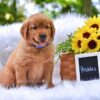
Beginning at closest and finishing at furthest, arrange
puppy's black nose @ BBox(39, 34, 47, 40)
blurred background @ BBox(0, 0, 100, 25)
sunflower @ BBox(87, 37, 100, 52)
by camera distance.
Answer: puppy's black nose @ BBox(39, 34, 47, 40) < sunflower @ BBox(87, 37, 100, 52) < blurred background @ BBox(0, 0, 100, 25)

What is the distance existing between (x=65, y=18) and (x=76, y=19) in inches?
2.7

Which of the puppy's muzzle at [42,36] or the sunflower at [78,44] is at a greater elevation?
the puppy's muzzle at [42,36]

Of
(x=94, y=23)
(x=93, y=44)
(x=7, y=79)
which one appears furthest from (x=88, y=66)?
(x=7, y=79)

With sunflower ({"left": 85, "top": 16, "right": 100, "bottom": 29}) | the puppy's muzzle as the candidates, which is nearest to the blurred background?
sunflower ({"left": 85, "top": 16, "right": 100, "bottom": 29})

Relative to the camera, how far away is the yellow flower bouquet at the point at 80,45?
5.87 ft

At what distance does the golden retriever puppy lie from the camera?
5.57 feet

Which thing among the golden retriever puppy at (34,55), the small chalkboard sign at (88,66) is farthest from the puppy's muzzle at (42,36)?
the small chalkboard sign at (88,66)

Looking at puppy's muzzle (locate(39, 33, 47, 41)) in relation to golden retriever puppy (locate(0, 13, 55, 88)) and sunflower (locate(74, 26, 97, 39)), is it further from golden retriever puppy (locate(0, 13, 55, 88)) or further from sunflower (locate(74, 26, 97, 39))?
sunflower (locate(74, 26, 97, 39))

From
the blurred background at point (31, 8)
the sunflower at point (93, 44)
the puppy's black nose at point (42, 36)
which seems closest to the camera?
the puppy's black nose at point (42, 36)

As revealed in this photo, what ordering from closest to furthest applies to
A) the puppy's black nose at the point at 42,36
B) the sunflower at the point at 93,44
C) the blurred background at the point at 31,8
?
the puppy's black nose at the point at 42,36
the sunflower at the point at 93,44
the blurred background at the point at 31,8

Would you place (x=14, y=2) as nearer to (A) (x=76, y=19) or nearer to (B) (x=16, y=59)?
(A) (x=76, y=19)

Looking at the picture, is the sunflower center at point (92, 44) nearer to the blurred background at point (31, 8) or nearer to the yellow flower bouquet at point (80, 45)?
the yellow flower bouquet at point (80, 45)

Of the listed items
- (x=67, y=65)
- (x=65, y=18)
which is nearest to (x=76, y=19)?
(x=65, y=18)

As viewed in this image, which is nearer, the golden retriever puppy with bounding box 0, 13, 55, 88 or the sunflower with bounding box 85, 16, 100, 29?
the golden retriever puppy with bounding box 0, 13, 55, 88
